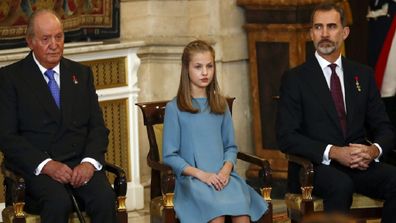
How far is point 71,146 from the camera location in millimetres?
6754

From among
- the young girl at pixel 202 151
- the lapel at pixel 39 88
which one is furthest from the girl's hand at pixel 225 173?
the lapel at pixel 39 88

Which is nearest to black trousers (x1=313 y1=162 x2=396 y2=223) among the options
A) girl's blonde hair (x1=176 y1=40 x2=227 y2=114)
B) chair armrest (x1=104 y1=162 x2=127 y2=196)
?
girl's blonde hair (x1=176 y1=40 x2=227 y2=114)

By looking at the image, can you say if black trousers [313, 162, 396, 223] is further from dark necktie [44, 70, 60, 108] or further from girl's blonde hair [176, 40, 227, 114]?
dark necktie [44, 70, 60, 108]

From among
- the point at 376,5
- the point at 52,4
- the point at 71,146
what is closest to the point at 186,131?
the point at 71,146

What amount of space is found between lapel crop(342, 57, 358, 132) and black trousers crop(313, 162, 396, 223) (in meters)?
0.31

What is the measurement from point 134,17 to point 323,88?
2.57m

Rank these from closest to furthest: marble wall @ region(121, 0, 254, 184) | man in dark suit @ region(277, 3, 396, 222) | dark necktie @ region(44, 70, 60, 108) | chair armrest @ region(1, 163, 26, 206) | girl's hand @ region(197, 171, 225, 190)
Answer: chair armrest @ region(1, 163, 26, 206) → girl's hand @ region(197, 171, 225, 190) → dark necktie @ region(44, 70, 60, 108) → man in dark suit @ region(277, 3, 396, 222) → marble wall @ region(121, 0, 254, 184)

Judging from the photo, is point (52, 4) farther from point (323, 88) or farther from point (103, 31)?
point (323, 88)

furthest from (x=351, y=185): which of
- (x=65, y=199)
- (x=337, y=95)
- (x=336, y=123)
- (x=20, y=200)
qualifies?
(x=20, y=200)

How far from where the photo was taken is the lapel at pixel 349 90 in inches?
282

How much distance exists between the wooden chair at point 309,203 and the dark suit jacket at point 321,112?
15 cm

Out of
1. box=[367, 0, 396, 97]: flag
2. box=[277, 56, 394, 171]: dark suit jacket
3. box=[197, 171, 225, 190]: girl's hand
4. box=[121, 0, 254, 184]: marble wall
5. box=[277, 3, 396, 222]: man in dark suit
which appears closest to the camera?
box=[197, 171, 225, 190]: girl's hand

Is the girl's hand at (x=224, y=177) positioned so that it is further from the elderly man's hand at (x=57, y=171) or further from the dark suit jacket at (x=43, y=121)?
the elderly man's hand at (x=57, y=171)

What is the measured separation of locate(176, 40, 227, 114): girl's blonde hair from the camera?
22.1 feet
